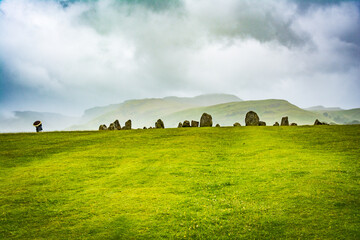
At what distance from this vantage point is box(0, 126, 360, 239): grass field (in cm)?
1302

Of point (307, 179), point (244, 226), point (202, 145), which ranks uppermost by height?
point (202, 145)

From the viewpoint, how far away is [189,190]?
18.1 meters

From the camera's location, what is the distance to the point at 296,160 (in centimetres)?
2347

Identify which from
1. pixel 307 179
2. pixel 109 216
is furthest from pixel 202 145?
pixel 109 216

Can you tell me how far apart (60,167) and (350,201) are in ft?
89.4

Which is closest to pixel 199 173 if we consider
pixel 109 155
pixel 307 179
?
pixel 307 179

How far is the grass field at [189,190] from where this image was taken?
1302 centimetres

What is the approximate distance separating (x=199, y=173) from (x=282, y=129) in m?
26.5

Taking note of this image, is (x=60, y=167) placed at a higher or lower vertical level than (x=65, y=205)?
higher

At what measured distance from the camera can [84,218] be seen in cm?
1491

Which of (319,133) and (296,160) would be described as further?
(319,133)

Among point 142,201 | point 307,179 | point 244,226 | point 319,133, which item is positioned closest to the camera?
point 244,226

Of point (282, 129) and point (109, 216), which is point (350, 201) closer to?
point (109, 216)

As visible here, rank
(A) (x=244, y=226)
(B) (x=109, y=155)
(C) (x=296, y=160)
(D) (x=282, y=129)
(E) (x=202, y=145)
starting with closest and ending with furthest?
(A) (x=244, y=226), (C) (x=296, y=160), (B) (x=109, y=155), (E) (x=202, y=145), (D) (x=282, y=129)
